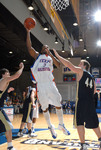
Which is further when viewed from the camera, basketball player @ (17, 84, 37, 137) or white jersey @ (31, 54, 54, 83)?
basketball player @ (17, 84, 37, 137)

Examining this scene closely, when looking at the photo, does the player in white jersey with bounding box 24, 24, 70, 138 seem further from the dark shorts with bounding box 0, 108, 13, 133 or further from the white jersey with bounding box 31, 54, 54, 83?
the dark shorts with bounding box 0, 108, 13, 133

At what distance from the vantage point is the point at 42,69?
374 cm

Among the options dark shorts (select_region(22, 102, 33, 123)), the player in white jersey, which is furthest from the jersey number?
dark shorts (select_region(22, 102, 33, 123))

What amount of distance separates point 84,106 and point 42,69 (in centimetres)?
120

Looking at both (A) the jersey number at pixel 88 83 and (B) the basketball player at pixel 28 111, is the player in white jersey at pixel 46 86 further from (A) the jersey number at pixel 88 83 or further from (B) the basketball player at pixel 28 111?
(B) the basketball player at pixel 28 111

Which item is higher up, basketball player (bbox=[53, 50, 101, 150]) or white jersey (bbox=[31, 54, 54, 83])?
white jersey (bbox=[31, 54, 54, 83])

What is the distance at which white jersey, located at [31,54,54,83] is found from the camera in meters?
3.74

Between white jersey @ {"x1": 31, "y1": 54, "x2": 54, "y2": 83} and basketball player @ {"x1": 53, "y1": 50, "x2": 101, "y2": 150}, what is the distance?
445mm

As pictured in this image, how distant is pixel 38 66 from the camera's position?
377 cm

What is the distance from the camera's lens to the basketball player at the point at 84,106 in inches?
162

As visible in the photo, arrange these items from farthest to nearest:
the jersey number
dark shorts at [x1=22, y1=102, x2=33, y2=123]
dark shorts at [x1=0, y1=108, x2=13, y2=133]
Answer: dark shorts at [x1=22, y1=102, x2=33, y2=123]
the jersey number
dark shorts at [x1=0, y1=108, x2=13, y2=133]

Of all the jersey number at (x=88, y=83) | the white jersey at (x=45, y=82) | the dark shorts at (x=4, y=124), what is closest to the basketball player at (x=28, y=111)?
the dark shorts at (x=4, y=124)

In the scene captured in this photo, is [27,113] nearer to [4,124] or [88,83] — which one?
[4,124]

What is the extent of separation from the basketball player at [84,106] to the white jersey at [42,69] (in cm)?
45
